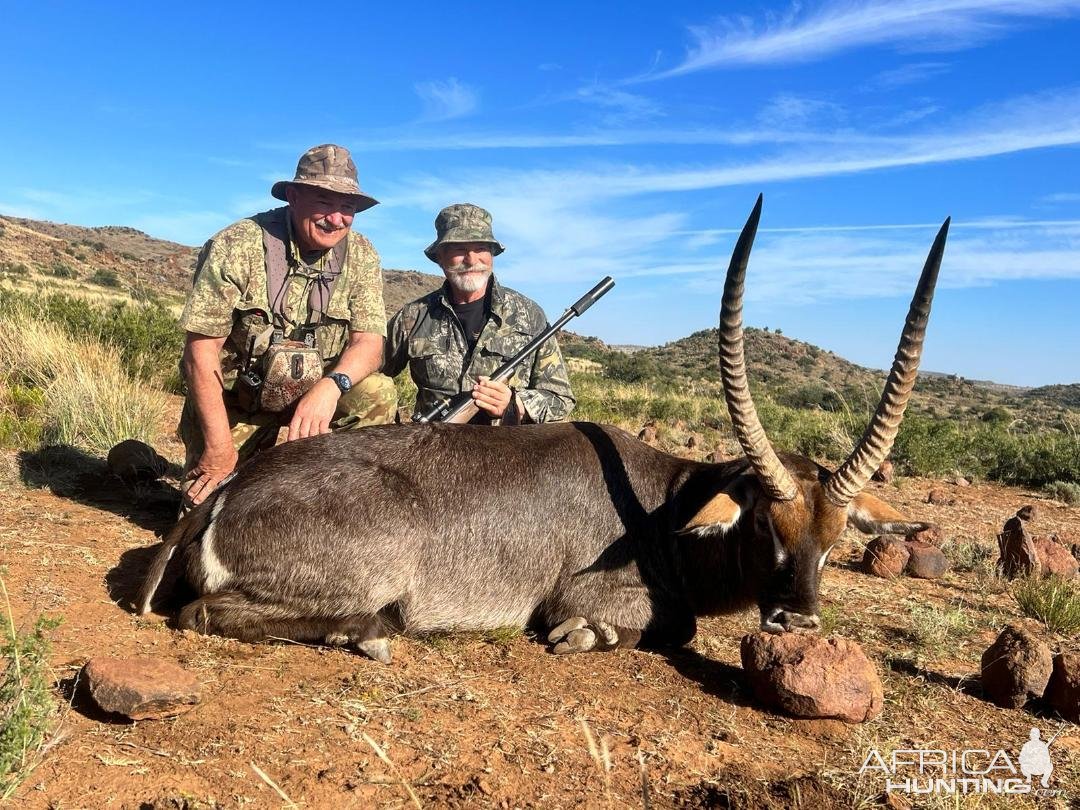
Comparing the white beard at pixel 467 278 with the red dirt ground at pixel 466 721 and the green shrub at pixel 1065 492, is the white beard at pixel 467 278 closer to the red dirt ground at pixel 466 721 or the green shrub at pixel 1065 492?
the red dirt ground at pixel 466 721

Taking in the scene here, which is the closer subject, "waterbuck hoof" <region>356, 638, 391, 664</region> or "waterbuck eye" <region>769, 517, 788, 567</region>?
"waterbuck hoof" <region>356, 638, 391, 664</region>

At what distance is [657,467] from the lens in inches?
207

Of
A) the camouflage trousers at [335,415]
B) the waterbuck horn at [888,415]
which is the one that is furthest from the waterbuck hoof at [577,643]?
the camouflage trousers at [335,415]

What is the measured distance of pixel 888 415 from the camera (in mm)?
4305

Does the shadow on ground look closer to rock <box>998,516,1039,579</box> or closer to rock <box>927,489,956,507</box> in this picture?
rock <box>998,516,1039,579</box>

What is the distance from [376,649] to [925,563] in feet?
15.8

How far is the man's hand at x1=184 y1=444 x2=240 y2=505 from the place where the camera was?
5586mm

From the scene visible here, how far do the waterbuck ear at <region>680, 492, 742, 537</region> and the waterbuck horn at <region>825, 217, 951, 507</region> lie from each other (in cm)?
51

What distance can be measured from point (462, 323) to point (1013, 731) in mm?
4958

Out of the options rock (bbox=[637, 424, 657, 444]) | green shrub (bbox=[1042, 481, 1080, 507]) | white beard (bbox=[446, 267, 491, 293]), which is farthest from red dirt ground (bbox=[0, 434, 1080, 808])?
green shrub (bbox=[1042, 481, 1080, 507])

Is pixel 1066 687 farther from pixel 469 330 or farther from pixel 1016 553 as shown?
pixel 469 330

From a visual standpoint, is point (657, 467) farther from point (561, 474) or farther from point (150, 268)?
point (150, 268)

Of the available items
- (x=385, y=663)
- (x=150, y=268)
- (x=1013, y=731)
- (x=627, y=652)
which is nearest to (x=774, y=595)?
(x=627, y=652)

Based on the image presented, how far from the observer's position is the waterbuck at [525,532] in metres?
4.25
